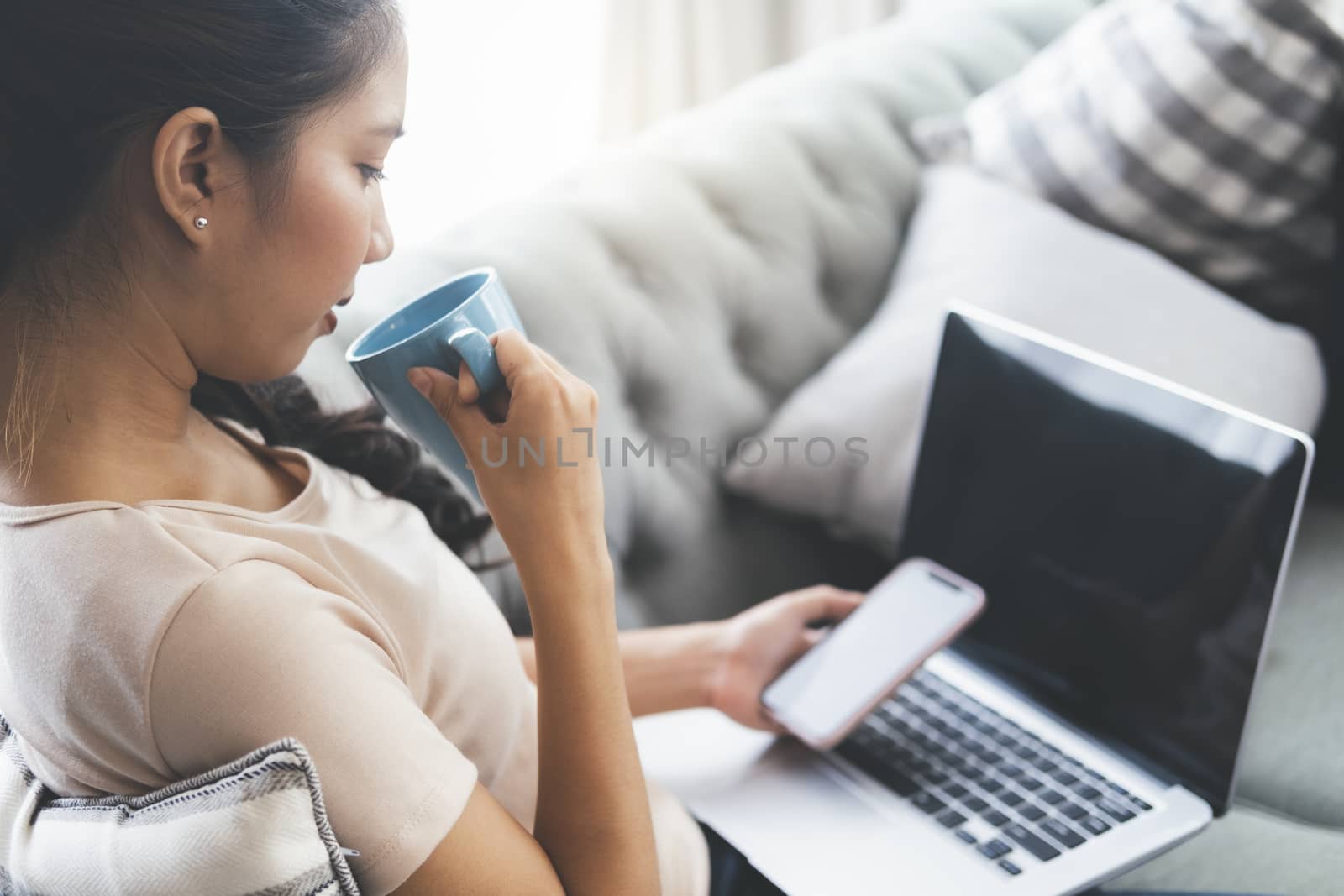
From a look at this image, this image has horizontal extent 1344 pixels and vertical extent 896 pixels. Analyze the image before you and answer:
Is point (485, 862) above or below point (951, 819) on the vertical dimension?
above

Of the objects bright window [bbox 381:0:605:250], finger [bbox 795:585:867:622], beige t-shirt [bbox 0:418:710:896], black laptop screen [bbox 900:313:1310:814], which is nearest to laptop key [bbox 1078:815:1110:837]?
black laptop screen [bbox 900:313:1310:814]

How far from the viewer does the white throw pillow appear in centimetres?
131

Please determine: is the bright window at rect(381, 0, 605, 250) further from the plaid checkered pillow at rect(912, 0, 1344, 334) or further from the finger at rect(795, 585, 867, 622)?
the finger at rect(795, 585, 867, 622)

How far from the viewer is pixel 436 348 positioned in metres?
0.75

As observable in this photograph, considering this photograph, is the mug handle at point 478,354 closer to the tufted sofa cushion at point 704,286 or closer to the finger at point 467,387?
the finger at point 467,387

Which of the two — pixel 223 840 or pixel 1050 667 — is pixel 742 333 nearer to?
pixel 1050 667

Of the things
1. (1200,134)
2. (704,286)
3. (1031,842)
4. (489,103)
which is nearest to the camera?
(1031,842)

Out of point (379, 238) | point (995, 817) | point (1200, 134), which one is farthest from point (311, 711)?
point (1200, 134)

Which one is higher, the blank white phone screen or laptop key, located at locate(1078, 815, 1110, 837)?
the blank white phone screen

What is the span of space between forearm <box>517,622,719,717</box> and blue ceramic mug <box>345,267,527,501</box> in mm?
289

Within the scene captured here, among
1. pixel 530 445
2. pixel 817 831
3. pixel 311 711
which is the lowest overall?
pixel 817 831

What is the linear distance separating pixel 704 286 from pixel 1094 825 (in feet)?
2.24

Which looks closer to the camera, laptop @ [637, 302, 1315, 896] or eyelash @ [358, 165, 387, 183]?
eyelash @ [358, 165, 387, 183]

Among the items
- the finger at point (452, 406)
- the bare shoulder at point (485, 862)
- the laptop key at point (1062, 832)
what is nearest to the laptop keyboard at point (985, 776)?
the laptop key at point (1062, 832)
